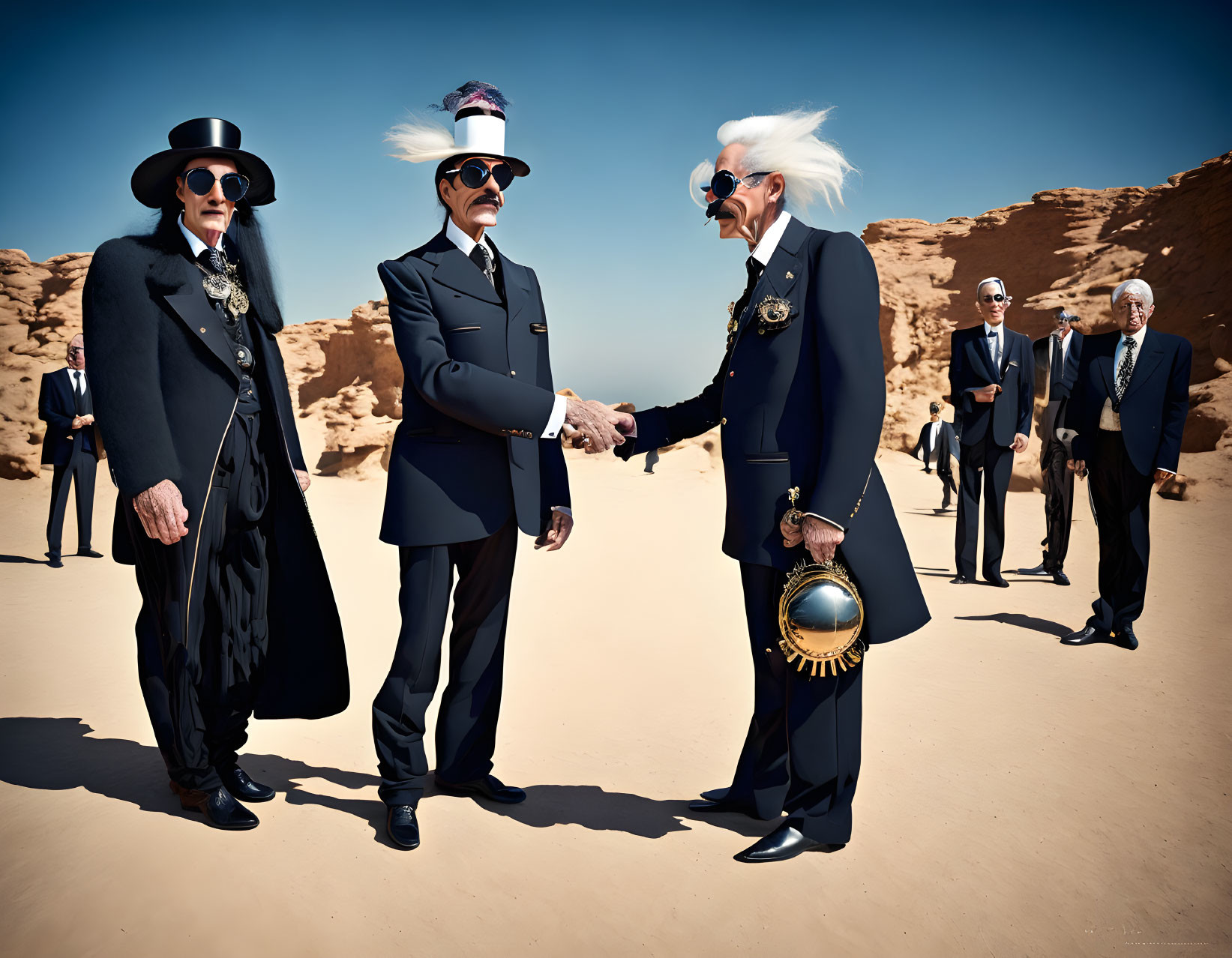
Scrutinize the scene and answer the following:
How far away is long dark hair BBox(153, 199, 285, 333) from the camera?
10.6ft

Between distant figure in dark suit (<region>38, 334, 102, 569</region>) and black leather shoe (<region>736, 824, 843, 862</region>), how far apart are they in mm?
7965

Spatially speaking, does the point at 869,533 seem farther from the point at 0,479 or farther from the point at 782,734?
the point at 0,479

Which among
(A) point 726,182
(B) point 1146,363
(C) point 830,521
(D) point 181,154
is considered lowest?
(C) point 830,521

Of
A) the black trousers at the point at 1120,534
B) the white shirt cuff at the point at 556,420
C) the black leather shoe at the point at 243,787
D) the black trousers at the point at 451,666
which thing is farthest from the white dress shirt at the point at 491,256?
the black trousers at the point at 1120,534

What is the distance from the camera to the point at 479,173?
10.1ft

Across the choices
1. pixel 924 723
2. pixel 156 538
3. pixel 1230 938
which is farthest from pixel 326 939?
pixel 924 723

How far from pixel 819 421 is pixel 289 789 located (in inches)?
92.1

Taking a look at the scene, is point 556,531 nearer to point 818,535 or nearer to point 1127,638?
point 818,535

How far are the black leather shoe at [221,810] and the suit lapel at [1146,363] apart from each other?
17.0 feet

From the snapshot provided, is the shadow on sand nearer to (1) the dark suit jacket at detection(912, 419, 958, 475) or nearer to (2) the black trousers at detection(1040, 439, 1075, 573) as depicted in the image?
(2) the black trousers at detection(1040, 439, 1075, 573)

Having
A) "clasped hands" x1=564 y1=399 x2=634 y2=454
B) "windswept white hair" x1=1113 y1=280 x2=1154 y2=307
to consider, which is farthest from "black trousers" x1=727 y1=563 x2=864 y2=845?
"windswept white hair" x1=1113 y1=280 x2=1154 y2=307

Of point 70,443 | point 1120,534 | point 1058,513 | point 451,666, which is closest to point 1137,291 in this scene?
point 1120,534

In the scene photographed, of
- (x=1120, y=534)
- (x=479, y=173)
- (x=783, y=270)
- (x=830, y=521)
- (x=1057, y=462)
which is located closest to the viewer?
(x=830, y=521)

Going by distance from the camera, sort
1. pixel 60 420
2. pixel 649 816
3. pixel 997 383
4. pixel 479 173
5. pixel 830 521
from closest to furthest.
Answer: pixel 830 521, pixel 479 173, pixel 649 816, pixel 997 383, pixel 60 420
